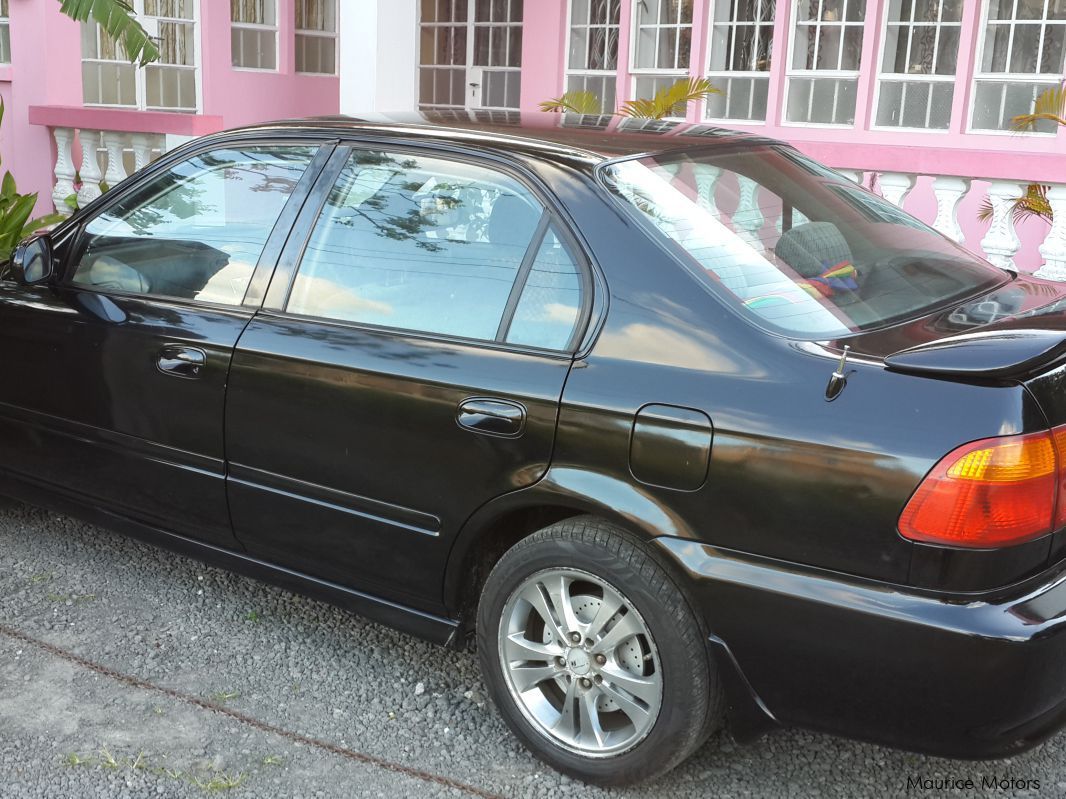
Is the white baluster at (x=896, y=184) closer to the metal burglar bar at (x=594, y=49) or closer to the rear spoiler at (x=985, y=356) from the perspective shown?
the rear spoiler at (x=985, y=356)

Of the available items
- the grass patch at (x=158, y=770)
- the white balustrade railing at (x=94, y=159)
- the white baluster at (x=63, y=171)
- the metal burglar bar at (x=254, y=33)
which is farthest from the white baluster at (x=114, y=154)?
the grass patch at (x=158, y=770)

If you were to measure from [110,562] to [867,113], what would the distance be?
729cm

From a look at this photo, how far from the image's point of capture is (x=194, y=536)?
3.76 meters

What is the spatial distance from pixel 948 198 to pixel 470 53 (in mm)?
7456

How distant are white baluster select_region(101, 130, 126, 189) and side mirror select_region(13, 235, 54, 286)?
15.0ft

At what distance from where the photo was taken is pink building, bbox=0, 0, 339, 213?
8555 mm

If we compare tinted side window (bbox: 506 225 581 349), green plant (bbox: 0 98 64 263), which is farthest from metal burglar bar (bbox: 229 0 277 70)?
tinted side window (bbox: 506 225 581 349)

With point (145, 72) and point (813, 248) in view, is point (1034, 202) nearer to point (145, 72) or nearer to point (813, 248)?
point (813, 248)

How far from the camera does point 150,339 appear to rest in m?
3.66

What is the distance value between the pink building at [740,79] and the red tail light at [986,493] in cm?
429

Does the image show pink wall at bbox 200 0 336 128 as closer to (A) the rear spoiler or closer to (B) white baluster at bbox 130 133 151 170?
(B) white baluster at bbox 130 133 151 170

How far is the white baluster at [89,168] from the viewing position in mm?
8570

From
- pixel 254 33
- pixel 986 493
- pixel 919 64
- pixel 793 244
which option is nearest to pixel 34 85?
pixel 254 33

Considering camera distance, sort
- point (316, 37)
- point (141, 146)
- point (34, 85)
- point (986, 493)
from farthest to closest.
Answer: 1. point (316, 37)
2. point (34, 85)
3. point (141, 146)
4. point (986, 493)
